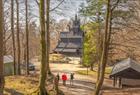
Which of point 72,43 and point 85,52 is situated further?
point 72,43

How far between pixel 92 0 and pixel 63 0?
8892 millimetres

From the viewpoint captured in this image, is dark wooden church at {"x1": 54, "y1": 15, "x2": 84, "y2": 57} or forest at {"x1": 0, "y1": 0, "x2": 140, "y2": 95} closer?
forest at {"x1": 0, "y1": 0, "x2": 140, "y2": 95}

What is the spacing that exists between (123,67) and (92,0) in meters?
14.6

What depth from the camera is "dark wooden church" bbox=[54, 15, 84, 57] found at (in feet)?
247

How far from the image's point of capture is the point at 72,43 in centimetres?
7831

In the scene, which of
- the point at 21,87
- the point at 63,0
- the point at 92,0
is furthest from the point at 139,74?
the point at 21,87

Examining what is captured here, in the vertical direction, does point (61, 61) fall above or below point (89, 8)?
below

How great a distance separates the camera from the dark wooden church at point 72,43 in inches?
2965

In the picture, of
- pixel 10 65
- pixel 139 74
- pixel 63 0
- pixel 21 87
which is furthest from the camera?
pixel 10 65

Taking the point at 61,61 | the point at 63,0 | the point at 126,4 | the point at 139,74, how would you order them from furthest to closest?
1. the point at 61,61
2. the point at 139,74
3. the point at 63,0
4. the point at 126,4

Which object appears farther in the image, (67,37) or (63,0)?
(67,37)

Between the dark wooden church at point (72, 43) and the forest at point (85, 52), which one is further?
the dark wooden church at point (72, 43)

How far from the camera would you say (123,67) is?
107ft

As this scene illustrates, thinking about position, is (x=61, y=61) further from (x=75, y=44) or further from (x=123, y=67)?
(x=123, y=67)
